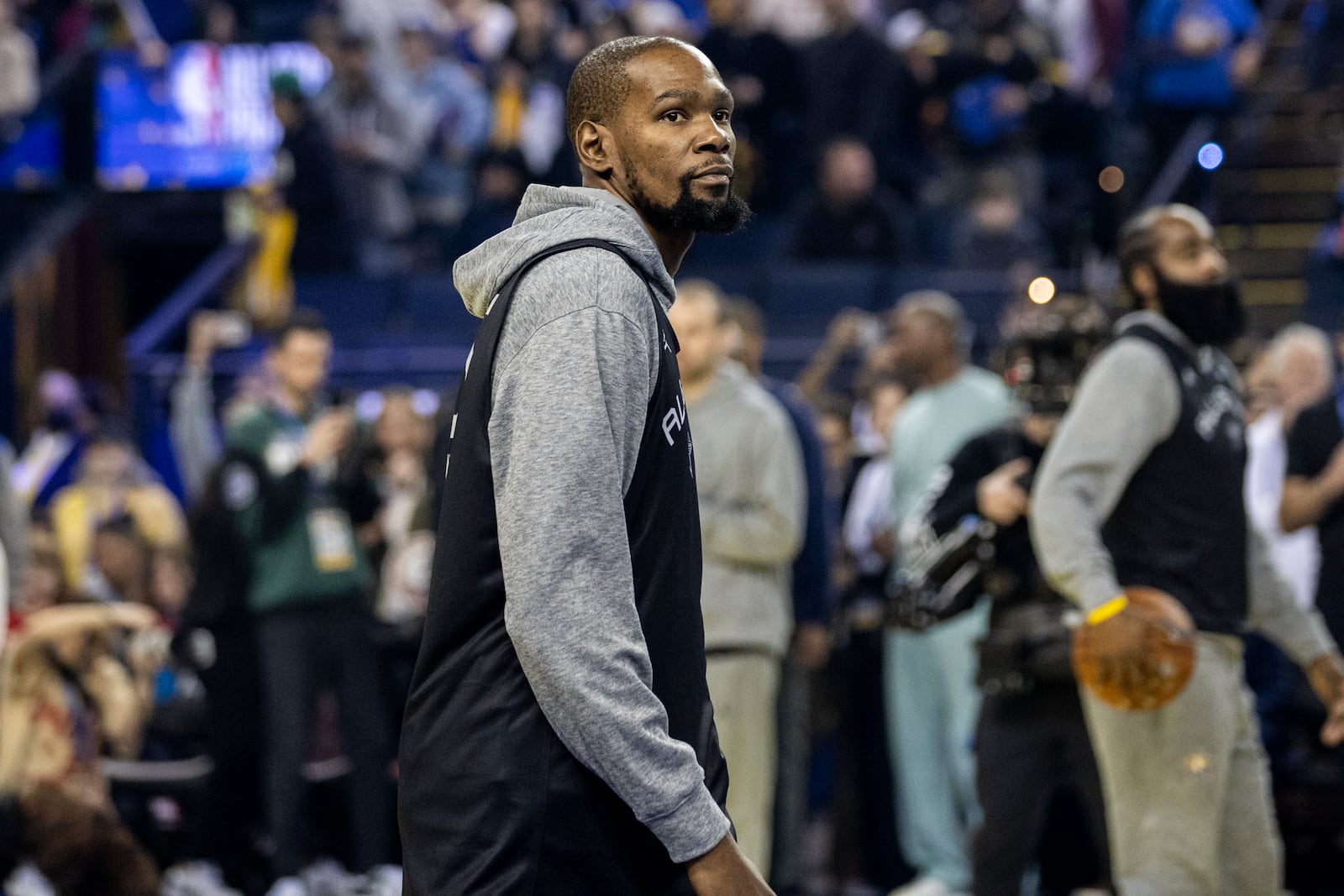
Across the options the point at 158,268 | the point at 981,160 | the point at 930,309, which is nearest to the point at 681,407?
the point at 930,309

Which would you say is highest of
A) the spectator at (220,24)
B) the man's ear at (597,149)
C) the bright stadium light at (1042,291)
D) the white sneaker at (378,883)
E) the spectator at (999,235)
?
the spectator at (220,24)

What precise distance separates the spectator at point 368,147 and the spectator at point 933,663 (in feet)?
21.7

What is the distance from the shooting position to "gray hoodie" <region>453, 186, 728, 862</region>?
238cm

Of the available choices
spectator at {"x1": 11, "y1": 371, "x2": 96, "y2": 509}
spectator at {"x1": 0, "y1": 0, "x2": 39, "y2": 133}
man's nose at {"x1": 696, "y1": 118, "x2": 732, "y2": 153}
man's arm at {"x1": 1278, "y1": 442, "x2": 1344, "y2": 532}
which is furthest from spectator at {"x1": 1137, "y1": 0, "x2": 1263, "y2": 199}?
man's nose at {"x1": 696, "y1": 118, "x2": 732, "y2": 153}

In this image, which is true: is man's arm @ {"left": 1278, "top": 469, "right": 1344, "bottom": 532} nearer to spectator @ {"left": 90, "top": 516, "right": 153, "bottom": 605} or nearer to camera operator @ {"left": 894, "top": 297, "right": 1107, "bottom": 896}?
camera operator @ {"left": 894, "top": 297, "right": 1107, "bottom": 896}

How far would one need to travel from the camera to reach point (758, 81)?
12.4 meters

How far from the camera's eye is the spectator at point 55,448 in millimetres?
11320

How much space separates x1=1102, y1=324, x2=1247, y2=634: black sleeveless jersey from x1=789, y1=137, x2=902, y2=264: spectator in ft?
22.8

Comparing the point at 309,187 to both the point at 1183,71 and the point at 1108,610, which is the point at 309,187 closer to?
the point at 1183,71

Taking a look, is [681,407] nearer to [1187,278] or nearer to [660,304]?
[660,304]

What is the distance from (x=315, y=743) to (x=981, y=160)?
20.9 feet

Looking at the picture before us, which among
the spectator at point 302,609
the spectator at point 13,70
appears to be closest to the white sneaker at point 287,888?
the spectator at point 302,609

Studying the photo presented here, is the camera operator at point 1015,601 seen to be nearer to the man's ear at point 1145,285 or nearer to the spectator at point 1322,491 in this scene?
the man's ear at point 1145,285

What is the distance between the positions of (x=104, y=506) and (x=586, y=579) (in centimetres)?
758
